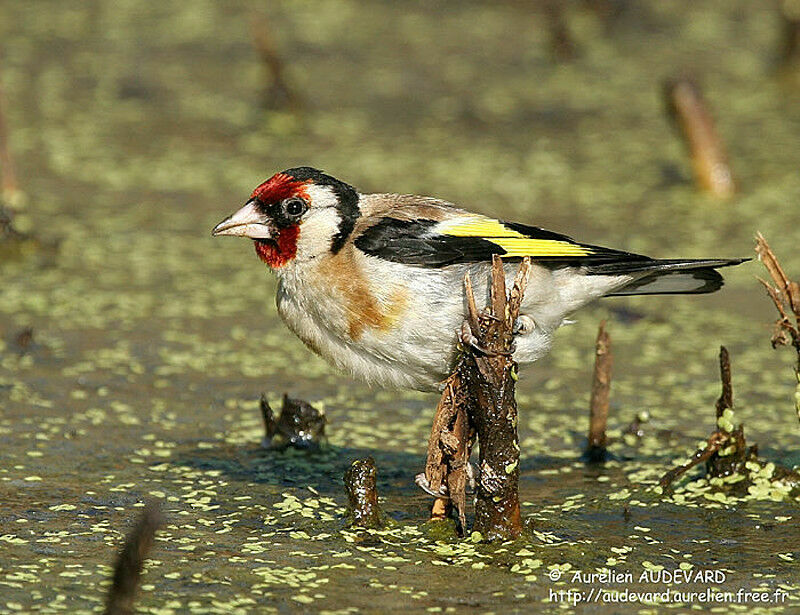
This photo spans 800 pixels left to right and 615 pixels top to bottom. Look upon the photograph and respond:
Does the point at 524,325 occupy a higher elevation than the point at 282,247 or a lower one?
lower

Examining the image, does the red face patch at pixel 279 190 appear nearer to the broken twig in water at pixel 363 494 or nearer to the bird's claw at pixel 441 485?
the broken twig in water at pixel 363 494

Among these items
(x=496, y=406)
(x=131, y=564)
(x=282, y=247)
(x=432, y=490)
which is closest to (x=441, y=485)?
(x=432, y=490)

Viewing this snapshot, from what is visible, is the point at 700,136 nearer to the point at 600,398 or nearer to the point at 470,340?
the point at 600,398

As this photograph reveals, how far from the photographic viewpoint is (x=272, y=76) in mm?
11266

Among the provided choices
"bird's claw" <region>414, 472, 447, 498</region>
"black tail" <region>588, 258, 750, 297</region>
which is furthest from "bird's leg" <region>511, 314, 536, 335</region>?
"bird's claw" <region>414, 472, 447, 498</region>

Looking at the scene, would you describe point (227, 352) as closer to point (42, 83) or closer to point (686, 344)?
point (686, 344)

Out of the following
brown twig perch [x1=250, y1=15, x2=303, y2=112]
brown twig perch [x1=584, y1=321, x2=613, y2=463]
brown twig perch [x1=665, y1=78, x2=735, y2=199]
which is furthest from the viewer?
brown twig perch [x1=250, y1=15, x2=303, y2=112]

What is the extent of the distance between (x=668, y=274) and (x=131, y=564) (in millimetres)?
2643

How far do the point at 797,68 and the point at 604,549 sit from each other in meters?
8.22

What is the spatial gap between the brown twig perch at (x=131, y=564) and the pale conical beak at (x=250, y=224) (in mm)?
1777

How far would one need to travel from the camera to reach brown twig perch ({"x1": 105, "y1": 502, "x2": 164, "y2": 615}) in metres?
3.72

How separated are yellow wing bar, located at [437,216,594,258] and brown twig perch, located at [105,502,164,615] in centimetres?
195

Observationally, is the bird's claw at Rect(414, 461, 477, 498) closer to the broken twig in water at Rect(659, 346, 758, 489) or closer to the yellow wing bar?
the yellow wing bar

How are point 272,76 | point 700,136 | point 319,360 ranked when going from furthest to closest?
point 272,76, point 700,136, point 319,360
